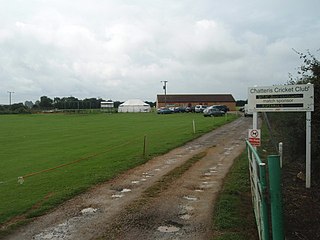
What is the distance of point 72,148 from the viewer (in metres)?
19.9

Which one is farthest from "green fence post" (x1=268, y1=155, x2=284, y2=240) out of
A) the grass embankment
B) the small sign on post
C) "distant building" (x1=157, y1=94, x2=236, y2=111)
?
"distant building" (x1=157, y1=94, x2=236, y2=111)

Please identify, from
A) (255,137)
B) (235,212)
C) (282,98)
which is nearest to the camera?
(235,212)

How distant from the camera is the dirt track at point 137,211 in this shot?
630cm

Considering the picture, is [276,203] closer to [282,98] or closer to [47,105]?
[282,98]

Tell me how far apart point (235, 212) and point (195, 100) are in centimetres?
9959

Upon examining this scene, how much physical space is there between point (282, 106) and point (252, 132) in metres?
1.67

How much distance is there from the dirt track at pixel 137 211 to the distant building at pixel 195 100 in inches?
3666

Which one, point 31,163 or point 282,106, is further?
point 31,163

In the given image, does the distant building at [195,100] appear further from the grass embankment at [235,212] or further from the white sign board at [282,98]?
the grass embankment at [235,212]

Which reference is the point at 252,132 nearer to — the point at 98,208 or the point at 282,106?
the point at 282,106

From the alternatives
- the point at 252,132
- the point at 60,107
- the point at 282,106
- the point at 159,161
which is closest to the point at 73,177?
the point at 159,161

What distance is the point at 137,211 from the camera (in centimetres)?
748

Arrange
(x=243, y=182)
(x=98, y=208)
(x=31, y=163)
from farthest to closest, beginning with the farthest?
(x=31, y=163), (x=243, y=182), (x=98, y=208)

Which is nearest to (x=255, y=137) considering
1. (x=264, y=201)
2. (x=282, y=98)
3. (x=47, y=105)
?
(x=282, y=98)
